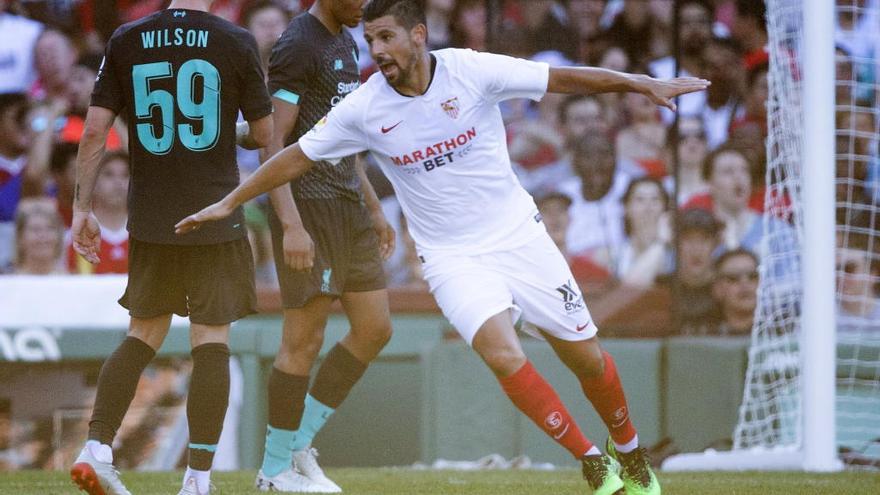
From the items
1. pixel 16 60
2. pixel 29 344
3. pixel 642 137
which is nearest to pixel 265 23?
pixel 16 60

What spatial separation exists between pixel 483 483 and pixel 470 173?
1.91m

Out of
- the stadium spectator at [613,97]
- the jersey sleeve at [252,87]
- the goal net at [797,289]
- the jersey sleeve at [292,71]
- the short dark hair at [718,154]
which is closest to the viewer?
the jersey sleeve at [252,87]

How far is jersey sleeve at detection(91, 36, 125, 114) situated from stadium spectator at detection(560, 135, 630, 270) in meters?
4.84

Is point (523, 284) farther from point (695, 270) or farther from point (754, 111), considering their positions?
point (754, 111)

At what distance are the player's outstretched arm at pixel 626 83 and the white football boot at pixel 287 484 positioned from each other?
204 centimetres

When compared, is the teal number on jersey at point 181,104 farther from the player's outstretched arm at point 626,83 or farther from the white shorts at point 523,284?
the player's outstretched arm at point 626,83

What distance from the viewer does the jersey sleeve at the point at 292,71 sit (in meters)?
5.70

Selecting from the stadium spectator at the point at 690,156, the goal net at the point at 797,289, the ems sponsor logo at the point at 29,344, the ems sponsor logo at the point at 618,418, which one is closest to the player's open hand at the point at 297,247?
the ems sponsor logo at the point at 618,418

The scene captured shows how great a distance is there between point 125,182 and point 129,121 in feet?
15.1

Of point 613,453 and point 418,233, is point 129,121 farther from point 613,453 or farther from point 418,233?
point 613,453

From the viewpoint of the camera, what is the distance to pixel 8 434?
8297 millimetres

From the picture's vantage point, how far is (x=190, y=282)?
4.96m

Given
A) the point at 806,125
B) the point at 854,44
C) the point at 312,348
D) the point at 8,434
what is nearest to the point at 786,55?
the point at 806,125

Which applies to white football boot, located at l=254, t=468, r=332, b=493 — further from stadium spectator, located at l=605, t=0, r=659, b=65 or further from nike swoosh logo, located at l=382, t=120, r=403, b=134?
stadium spectator, located at l=605, t=0, r=659, b=65
